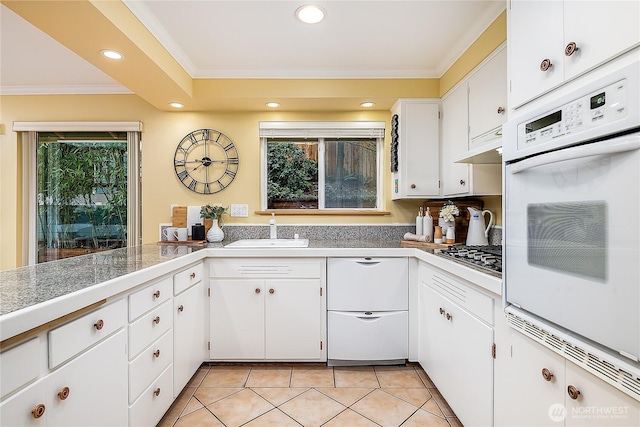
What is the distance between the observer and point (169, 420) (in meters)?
1.66

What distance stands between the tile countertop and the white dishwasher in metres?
0.15

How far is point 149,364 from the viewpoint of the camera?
1461mm

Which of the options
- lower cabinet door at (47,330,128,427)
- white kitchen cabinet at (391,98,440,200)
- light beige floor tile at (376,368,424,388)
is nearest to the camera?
lower cabinet door at (47,330,128,427)

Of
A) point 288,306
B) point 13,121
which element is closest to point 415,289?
point 288,306

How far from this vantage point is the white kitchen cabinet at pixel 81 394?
840 mm

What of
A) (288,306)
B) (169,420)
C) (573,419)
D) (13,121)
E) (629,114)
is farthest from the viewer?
(13,121)

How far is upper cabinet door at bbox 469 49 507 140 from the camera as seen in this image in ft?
5.63

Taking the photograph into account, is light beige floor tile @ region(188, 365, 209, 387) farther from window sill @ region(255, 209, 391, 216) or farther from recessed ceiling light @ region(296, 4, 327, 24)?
recessed ceiling light @ region(296, 4, 327, 24)

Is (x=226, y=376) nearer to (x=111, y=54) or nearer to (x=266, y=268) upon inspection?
(x=266, y=268)

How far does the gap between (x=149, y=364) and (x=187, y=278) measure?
0.55 meters

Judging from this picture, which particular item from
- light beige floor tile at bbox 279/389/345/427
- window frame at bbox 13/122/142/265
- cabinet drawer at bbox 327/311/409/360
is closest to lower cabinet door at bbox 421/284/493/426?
cabinet drawer at bbox 327/311/409/360

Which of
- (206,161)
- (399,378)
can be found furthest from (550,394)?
(206,161)

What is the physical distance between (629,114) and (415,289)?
5.56ft

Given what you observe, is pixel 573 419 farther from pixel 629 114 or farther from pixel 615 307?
pixel 629 114
